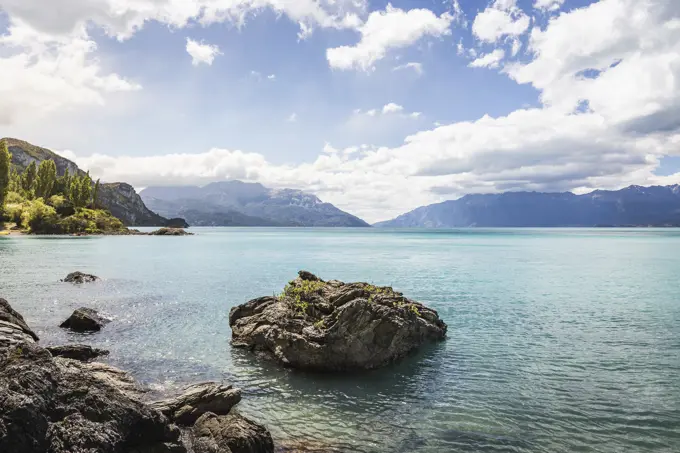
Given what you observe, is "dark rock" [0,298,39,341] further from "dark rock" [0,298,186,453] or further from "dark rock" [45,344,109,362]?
"dark rock" [0,298,186,453]

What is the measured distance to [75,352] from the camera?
80.2 feet

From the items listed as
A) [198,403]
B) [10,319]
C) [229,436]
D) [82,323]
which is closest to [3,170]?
[82,323]

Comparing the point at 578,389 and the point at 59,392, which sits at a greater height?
the point at 59,392

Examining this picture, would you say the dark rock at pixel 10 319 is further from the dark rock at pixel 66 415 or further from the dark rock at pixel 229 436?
the dark rock at pixel 229 436

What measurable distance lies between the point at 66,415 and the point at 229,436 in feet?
17.9

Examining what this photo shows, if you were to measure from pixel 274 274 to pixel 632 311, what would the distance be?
5231 centimetres

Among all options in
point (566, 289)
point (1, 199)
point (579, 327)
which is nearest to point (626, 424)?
point (579, 327)

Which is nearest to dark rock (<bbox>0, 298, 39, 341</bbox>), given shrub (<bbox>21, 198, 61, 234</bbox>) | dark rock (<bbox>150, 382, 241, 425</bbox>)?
dark rock (<bbox>150, 382, 241, 425</bbox>)

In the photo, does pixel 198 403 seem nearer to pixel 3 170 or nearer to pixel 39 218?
pixel 39 218

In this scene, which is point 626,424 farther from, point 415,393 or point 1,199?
point 1,199

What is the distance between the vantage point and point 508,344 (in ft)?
99.5

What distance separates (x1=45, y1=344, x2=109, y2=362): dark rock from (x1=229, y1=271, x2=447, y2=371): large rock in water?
29.5 feet

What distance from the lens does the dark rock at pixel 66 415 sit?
10039 mm

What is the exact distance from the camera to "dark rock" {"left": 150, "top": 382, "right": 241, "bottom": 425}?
16594mm
